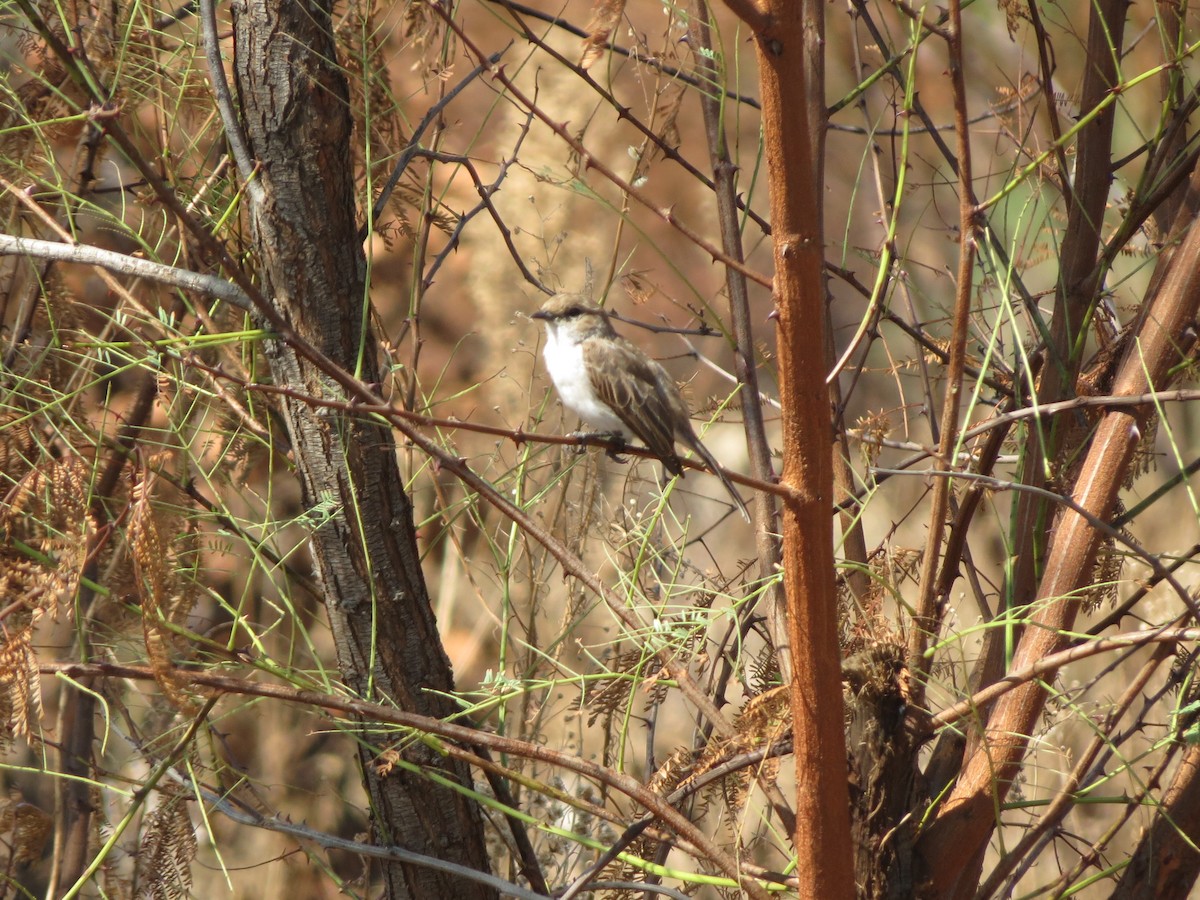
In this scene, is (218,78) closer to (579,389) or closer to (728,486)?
(728,486)

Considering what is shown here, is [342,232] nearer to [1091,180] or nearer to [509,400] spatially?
[1091,180]

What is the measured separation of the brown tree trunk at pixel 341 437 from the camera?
2699mm

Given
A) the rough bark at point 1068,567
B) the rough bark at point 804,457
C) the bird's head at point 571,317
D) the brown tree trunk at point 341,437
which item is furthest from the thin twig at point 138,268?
the bird's head at point 571,317

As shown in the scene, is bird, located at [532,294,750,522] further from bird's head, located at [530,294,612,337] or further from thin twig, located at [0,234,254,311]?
thin twig, located at [0,234,254,311]

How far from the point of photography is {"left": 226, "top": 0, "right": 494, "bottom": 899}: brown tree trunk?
2.70 metres

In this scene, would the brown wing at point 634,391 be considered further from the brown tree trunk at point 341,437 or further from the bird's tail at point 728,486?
the brown tree trunk at point 341,437

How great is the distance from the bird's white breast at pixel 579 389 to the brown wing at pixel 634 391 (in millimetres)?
26

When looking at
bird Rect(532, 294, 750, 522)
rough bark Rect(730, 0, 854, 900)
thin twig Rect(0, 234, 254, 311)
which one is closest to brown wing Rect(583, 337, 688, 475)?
bird Rect(532, 294, 750, 522)

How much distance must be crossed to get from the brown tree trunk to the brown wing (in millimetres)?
851

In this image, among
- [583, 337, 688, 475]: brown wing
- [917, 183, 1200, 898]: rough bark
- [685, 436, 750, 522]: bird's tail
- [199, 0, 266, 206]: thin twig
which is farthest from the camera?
[583, 337, 688, 475]: brown wing

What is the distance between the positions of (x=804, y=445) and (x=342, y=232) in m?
1.50

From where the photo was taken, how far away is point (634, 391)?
3621 mm

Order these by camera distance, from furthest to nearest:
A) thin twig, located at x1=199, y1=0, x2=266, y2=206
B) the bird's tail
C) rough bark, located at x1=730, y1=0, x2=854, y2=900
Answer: the bird's tail, thin twig, located at x1=199, y1=0, x2=266, y2=206, rough bark, located at x1=730, y1=0, x2=854, y2=900

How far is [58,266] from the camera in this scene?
3.53 meters
